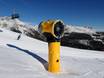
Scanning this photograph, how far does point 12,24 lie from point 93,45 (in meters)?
12.3

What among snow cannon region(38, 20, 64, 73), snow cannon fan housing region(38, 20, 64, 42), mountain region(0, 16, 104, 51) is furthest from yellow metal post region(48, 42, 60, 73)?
mountain region(0, 16, 104, 51)

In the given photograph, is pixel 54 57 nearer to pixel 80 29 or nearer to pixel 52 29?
pixel 52 29

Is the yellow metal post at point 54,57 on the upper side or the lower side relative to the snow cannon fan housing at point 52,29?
lower

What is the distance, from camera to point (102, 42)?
36.3 m

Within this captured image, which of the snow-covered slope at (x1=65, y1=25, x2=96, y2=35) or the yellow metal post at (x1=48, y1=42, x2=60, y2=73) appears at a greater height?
the snow-covered slope at (x1=65, y1=25, x2=96, y2=35)

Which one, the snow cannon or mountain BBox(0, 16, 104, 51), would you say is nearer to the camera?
the snow cannon

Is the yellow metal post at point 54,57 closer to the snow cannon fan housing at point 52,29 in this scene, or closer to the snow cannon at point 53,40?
the snow cannon at point 53,40

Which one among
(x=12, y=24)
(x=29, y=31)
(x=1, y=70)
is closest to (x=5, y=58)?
(x=1, y=70)

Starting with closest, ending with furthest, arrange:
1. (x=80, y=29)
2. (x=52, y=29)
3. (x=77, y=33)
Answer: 1. (x=52, y=29)
2. (x=77, y=33)
3. (x=80, y=29)

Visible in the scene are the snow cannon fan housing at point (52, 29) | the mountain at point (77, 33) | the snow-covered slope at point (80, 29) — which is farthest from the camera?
the snow-covered slope at point (80, 29)

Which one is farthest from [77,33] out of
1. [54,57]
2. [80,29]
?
[54,57]

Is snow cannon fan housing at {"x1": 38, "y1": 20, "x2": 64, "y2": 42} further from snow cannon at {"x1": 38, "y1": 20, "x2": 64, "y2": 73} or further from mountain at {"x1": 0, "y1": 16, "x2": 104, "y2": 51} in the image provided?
mountain at {"x1": 0, "y1": 16, "x2": 104, "y2": 51}

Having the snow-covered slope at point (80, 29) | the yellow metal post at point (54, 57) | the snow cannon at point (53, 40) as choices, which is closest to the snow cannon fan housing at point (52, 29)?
the snow cannon at point (53, 40)

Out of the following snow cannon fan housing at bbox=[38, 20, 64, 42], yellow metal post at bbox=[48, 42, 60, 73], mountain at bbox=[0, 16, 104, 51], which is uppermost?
mountain at bbox=[0, 16, 104, 51]
